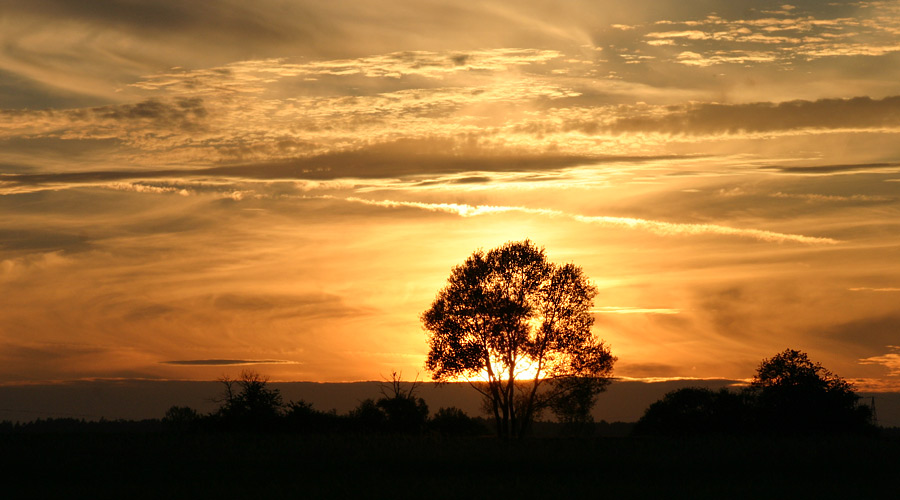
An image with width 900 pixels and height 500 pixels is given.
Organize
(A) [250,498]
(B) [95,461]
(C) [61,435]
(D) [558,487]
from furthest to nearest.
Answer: (C) [61,435] < (B) [95,461] < (D) [558,487] < (A) [250,498]

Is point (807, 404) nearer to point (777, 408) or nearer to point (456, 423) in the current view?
point (777, 408)

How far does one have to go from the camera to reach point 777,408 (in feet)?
253

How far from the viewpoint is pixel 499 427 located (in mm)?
78562

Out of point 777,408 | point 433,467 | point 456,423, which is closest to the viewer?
point 433,467

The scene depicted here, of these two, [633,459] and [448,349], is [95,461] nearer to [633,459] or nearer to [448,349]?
[633,459]

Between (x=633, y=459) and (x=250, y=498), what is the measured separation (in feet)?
71.6

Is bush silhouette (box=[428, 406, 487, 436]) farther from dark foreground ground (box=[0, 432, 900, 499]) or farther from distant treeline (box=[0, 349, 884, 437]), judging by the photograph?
dark foreground ground (box=[0, 432, 900, 499])

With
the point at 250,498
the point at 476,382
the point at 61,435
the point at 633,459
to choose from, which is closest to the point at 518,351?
the point at 476,382

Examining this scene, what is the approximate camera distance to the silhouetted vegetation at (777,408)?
75.9 meters

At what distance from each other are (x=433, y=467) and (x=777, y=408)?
39266 millimetres

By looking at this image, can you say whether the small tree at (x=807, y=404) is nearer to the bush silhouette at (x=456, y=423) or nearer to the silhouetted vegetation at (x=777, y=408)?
the silhouetted vegetation at (x=777, y=408)

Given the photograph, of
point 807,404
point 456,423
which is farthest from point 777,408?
point 456,423

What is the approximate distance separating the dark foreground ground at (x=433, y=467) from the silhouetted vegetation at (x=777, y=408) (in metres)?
17.5

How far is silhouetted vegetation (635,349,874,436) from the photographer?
75938 mm
